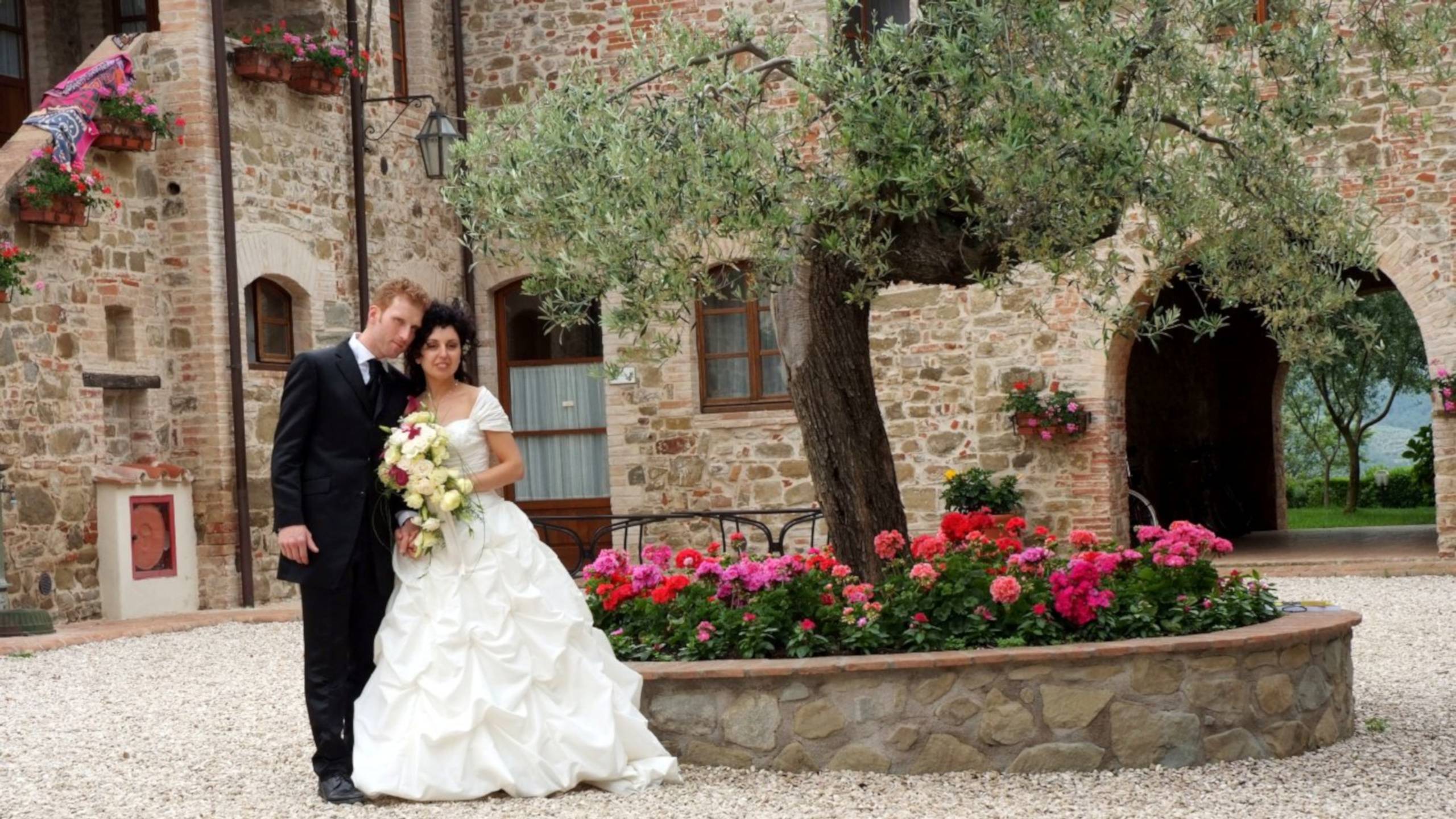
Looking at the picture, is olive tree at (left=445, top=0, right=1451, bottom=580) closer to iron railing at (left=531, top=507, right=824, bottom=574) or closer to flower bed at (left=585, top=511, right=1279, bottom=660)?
flower bed at (left=585, top=511, right=1279, bottom=660)

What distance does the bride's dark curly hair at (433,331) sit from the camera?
5.08 meters

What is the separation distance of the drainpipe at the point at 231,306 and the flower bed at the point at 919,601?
230 inches

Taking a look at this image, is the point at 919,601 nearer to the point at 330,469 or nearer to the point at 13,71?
the point at 330,469

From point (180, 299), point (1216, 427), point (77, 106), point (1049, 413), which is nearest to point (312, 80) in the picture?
point (180, 299)

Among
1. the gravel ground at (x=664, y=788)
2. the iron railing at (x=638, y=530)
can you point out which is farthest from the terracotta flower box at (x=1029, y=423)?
the gravel ground at (x=664, y=788)

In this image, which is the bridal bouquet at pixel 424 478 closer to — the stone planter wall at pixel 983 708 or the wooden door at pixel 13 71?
the stone planter wall at pixel 983 708

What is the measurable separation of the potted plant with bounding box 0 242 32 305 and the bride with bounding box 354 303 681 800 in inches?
213

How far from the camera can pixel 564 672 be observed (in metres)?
4.97

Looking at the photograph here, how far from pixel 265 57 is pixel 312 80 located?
0.42 m

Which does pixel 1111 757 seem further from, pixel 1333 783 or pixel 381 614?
pixel 381 614

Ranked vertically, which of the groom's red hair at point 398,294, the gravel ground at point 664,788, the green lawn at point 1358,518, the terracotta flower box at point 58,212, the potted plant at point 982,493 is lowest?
the green lawn at point 1358,518

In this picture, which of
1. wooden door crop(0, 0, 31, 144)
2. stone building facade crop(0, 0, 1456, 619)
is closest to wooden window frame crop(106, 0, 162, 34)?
stone building facade crop(0, 0, 1456, 619)

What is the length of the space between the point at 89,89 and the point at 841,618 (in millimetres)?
7080

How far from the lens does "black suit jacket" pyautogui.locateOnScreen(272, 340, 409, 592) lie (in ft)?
16.1
